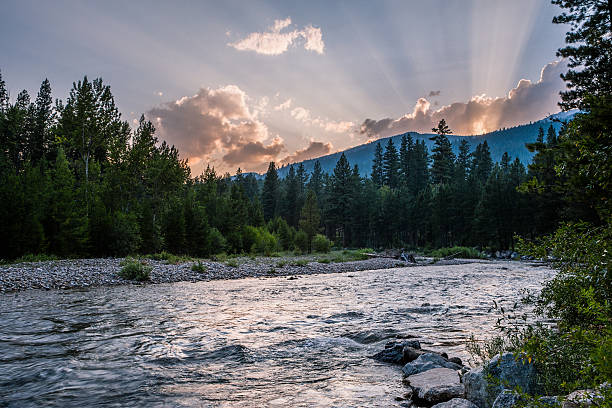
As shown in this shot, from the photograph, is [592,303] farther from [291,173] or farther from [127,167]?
[291,173]

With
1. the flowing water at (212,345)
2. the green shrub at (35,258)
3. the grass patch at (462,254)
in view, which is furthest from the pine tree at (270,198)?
the flowing water at (212,345)

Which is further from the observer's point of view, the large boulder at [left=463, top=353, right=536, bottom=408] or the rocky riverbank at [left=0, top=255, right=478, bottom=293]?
the rocky riverbank at [left=0, top=255, right=478, bottom=293]

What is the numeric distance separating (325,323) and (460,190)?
64850 mm

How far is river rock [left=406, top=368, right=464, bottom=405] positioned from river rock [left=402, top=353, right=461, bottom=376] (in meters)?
0.22

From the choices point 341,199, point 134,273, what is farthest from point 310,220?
point 341,199

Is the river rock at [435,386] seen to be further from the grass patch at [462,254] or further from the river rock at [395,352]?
the grass patch at [462,254]

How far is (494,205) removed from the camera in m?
55.6

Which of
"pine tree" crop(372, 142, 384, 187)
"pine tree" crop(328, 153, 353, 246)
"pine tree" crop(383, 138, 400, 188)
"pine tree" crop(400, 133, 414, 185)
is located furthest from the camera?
"pine tree" crop(372, 142, 384, 187)

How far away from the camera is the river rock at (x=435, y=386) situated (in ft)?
14.7

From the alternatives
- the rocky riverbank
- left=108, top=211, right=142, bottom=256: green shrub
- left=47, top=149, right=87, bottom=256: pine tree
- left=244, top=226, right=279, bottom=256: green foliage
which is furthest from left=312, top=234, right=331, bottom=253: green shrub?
left=47, top=149, right=87, bottom=256: pine tree

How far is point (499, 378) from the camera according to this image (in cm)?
392

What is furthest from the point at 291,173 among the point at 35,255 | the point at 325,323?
the point at 325,323

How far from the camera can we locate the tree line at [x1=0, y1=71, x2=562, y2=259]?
24688mm

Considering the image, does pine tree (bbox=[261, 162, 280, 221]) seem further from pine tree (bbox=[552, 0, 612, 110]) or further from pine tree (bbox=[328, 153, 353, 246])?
pine tree (bbox=[552, 0, 612, 110])
